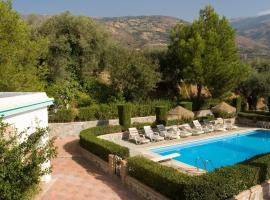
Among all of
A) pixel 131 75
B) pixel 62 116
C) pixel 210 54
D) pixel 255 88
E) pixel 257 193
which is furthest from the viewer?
pixel 255 88

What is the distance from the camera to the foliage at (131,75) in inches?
1124

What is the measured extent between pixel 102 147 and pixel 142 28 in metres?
112

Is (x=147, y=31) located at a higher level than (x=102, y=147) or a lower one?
higher

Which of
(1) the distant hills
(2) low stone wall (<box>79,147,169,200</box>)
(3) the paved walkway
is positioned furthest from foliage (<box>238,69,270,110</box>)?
(1) the distant hills

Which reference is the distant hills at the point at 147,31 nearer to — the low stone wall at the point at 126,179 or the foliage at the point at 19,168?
the low stone wall at the point at 126,179

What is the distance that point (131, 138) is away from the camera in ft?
67.6

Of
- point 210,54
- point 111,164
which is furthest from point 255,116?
point 111,164

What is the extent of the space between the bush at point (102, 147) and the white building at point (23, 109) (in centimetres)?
350

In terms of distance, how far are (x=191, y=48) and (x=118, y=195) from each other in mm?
22187

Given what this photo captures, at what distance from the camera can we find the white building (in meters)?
8.87

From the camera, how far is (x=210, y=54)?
30250 millimetres

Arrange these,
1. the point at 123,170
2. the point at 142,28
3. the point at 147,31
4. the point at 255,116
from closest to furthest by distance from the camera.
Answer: the point at 123,170 < the point at 255,116 < the point at 147,31 < the point at 142,28

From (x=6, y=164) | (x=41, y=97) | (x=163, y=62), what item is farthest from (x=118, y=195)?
(x=163, y=62)

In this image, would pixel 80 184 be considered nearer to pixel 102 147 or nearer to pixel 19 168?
pixel 102 147
